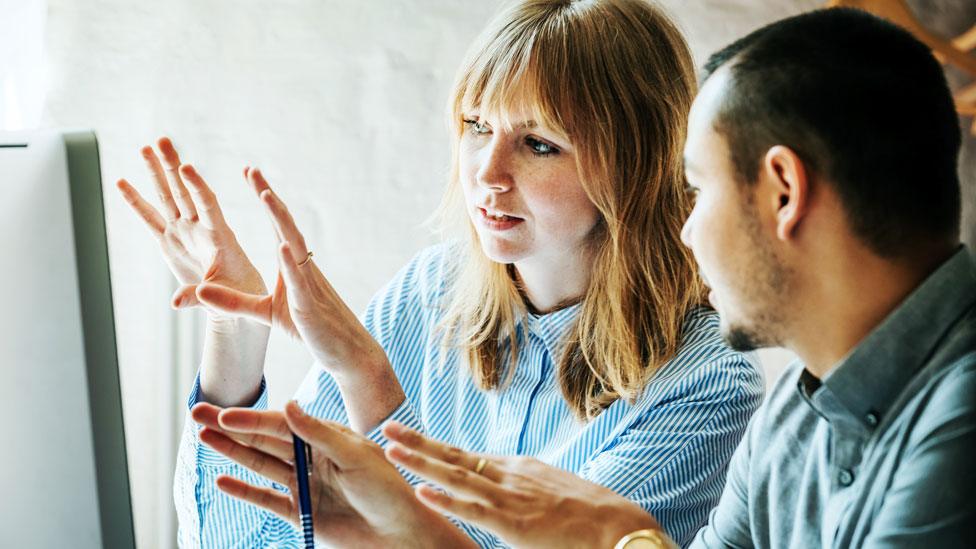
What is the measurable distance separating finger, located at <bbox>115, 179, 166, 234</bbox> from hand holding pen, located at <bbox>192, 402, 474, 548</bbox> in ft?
1.25

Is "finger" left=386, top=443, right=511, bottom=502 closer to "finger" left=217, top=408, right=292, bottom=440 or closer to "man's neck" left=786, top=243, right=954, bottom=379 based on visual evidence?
"finger" left=217, top=408, right=292, bottom=440

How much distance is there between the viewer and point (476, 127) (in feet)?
5.01

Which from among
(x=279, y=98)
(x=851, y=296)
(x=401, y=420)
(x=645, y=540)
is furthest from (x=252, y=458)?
(x=279, y=98)

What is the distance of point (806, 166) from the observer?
2.95 ft

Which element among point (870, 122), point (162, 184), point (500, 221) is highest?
point (870, 122)

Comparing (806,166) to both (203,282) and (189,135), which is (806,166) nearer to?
(203,282)

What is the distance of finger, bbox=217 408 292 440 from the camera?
41.8 inches

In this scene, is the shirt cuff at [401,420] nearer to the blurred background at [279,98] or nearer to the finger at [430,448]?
the finger at [430,448]

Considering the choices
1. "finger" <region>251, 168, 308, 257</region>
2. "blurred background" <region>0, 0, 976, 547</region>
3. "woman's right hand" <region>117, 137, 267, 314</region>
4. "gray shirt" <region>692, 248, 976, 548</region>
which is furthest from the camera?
"blurred background" <region>0, 0, 976, 547</region>

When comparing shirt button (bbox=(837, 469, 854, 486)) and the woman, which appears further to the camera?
the woman

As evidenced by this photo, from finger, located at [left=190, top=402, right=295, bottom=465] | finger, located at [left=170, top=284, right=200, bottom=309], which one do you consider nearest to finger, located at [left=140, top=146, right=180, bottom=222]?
finger, located at [left=170, top=284, right=200, bottom=309]

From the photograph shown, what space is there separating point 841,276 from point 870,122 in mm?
136

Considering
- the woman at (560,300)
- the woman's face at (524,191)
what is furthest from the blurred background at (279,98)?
the woman's face at (524,191)

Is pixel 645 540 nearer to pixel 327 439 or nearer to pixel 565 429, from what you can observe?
pixel 327 439
